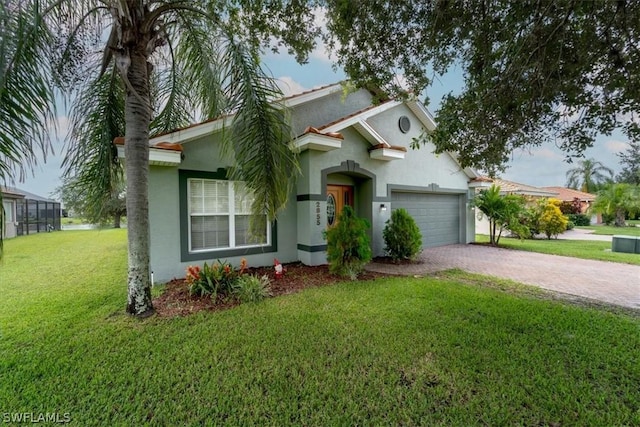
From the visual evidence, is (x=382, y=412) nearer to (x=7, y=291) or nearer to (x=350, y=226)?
(x=350, y=226)

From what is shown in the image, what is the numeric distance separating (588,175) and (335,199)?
1891 inches

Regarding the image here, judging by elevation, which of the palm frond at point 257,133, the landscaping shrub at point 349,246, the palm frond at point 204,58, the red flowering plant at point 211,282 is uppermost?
the palm frond at point 204,58

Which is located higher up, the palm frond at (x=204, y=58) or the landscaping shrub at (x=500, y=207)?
the palm frond at (x=204, y=58)

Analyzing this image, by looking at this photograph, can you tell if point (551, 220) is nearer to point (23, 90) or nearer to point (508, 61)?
point (508, 61)

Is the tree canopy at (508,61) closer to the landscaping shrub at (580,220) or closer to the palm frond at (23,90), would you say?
the palm frond at (23,90)

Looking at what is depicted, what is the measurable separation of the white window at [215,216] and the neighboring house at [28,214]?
1934 centimetres

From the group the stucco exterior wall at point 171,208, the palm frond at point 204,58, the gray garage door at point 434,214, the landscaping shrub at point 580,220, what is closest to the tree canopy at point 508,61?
the palm frond at point 204,58

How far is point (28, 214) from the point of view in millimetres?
22891

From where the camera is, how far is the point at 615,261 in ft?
33.2

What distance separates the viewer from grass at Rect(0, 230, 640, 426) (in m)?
2.91

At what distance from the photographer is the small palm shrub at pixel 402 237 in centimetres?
948

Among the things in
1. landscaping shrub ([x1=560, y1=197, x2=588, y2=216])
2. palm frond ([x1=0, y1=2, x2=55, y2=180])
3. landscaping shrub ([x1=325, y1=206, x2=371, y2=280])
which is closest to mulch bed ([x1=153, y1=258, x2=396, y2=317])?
landscaping shrub ([x1=325, y1=206, x2=371, y2=280])

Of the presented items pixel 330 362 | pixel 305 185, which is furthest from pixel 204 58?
pixel 330 362

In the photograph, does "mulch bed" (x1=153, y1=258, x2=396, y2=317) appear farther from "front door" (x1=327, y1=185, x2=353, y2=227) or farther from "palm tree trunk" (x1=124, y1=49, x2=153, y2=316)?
"front door" (x1=327, y1=185, x2=353, y2=227)
